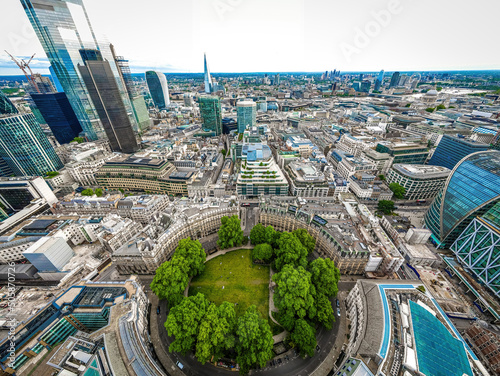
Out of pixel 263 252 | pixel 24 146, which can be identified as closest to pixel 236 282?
pixel 263 252

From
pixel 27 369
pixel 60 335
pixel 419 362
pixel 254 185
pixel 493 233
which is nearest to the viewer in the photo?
pixel 419 362

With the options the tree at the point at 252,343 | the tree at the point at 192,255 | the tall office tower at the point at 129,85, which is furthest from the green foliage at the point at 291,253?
the tall office tower at the point at 129,85

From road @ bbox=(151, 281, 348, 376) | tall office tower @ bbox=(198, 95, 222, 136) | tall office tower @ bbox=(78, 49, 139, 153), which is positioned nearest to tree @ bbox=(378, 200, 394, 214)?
road @ bbox=(151, 281, 348, 376)

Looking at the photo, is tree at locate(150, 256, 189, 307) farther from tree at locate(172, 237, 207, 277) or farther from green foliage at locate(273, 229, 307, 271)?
green foliage at locate(273, 229, 307, 271)

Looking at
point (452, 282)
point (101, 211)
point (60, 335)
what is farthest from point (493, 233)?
point (101, 211)

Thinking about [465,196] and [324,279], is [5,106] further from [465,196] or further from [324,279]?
[465,196]

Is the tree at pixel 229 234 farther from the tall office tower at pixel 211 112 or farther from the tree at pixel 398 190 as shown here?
the tall office tower at pixel 211 112

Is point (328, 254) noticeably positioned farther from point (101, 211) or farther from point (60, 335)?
point (101, 211)
